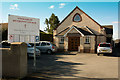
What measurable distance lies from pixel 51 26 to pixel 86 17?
2406cm

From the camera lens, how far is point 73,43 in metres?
22.2

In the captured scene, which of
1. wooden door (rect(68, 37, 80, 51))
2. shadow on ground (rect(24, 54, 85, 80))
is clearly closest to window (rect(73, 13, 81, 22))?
wooden door (rect(68, 37, 80, 51))

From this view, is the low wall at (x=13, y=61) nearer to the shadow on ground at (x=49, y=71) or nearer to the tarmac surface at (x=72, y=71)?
the tarmac surface at (x=72, y=71)

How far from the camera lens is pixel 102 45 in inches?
679

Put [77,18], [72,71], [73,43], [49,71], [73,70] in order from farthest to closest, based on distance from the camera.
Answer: [77,18]
[73,43]
[73,70]
[72,71]
[49,71]

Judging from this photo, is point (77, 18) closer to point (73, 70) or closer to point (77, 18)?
point (77, 18)

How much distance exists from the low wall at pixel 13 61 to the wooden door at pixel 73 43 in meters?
15.7

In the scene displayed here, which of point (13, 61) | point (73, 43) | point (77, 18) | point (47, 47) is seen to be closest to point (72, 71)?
point (13, 61)

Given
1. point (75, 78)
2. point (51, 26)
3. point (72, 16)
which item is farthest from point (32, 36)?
point (51, 26)

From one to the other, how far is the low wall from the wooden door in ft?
51.6

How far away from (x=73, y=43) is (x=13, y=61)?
16.2 m

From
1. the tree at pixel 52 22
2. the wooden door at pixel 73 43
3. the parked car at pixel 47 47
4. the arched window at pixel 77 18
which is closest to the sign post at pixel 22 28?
the parked car at pixel 47 47

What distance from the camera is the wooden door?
22125 millimetres

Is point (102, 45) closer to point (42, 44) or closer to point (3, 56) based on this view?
point (42, 44)
